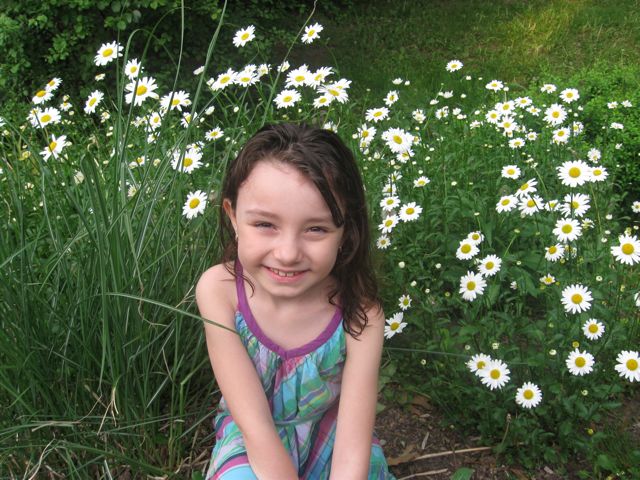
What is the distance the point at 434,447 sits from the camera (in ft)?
6.85

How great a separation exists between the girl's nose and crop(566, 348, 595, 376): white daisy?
0.81 m

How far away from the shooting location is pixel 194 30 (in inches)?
172

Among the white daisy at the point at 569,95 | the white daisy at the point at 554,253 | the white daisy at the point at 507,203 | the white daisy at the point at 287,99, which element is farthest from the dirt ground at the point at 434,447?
the white daisy at the point at 569,95

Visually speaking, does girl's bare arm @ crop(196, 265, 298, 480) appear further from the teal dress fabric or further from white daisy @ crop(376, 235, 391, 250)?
white daisy @ crop(376, 235, 391, 250)

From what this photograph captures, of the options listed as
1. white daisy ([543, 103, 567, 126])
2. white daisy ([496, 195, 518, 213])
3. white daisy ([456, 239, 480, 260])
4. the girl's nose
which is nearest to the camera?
the girl's nose

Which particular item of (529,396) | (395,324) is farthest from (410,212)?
(529,396)

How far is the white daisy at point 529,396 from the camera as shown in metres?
1.84

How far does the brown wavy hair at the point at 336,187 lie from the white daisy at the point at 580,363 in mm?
538

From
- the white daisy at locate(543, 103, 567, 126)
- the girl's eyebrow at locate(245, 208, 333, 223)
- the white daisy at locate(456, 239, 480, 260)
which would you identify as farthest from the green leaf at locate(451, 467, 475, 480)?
the white daisy at locate(543, 103, 567, 126)

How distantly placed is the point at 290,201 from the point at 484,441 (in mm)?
991

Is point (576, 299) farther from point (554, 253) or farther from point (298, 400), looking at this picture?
point (298, 400)

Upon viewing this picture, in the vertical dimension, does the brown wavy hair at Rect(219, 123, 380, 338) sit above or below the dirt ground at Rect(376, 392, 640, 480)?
above

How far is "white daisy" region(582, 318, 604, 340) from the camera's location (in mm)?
1867

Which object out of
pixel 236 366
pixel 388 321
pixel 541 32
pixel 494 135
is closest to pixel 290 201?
pixel 236 366
